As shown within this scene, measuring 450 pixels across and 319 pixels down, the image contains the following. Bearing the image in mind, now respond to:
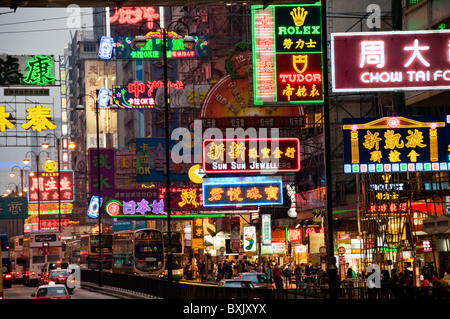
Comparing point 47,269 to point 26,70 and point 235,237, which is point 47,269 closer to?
point 235,237

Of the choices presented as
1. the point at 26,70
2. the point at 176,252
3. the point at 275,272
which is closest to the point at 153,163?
the point at 176,252

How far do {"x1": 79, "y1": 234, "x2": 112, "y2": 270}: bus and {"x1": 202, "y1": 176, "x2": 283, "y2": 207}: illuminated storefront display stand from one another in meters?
17.4

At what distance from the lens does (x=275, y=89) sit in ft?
124

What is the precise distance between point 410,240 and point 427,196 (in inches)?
190

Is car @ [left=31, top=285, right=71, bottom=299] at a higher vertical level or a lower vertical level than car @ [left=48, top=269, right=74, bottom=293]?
higher

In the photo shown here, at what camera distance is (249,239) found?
184ft

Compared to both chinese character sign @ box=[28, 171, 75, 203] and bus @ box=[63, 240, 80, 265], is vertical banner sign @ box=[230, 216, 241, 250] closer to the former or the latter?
bus @ box=[63, 240, 80, 265]

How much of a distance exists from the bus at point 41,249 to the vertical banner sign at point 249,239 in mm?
13622

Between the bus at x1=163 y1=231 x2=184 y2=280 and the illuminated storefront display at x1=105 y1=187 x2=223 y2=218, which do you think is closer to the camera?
the bus at x1=163 y1=231 x2=184 y2=280

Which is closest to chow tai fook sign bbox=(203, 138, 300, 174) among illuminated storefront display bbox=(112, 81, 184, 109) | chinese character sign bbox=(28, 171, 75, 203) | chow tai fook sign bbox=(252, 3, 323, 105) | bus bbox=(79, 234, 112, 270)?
chow tai fook sign bbox=(252, 3, 323, 105)

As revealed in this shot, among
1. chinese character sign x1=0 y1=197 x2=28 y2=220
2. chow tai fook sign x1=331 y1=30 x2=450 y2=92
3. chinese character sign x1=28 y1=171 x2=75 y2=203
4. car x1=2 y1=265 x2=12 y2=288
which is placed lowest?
car x1=2 y1=265 x2=12 y2=288

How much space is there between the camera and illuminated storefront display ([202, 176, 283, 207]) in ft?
178

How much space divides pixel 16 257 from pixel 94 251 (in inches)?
255
